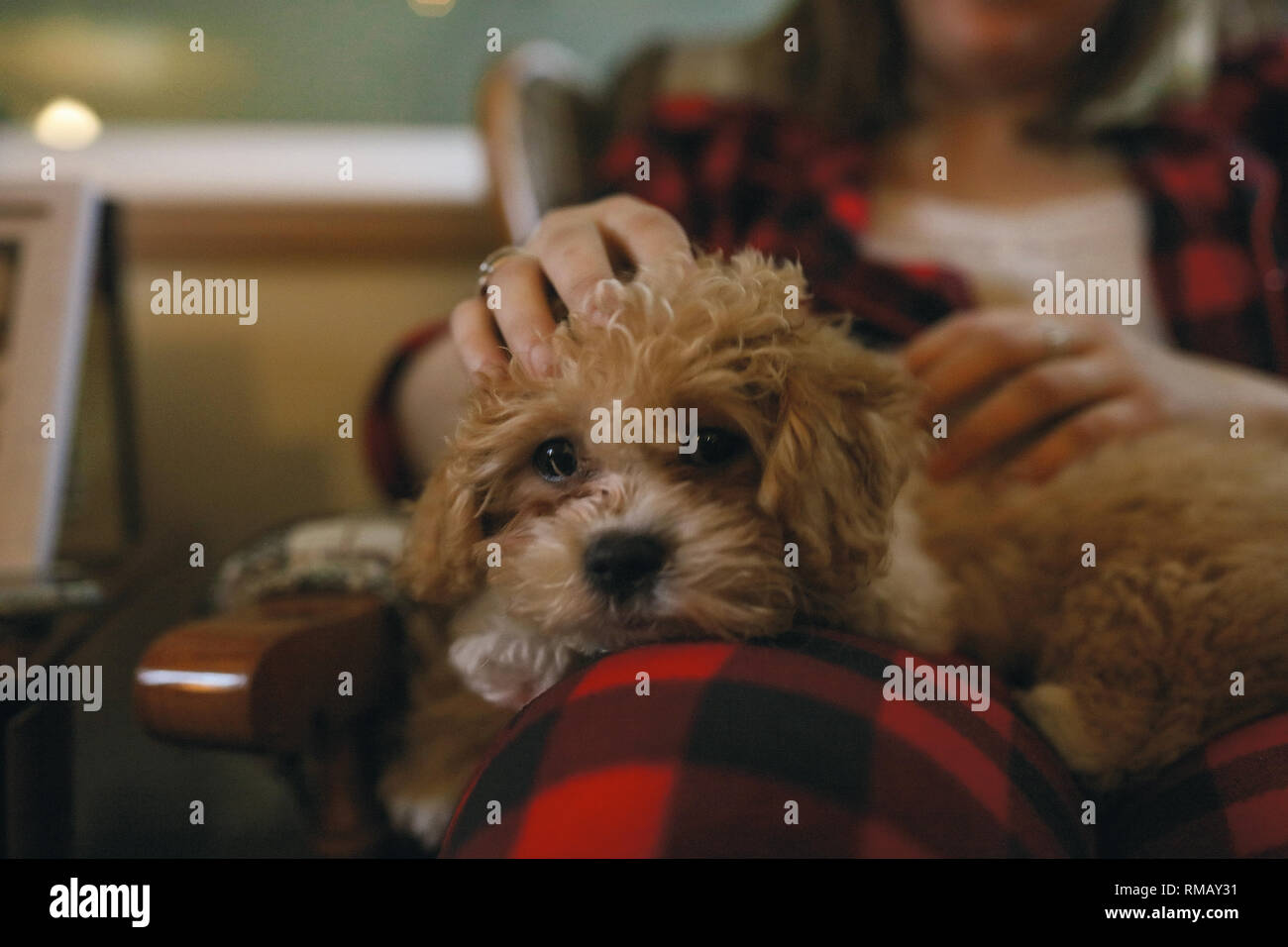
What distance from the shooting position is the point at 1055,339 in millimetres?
1085

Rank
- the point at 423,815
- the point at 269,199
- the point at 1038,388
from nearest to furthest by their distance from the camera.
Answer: the point at 423,815
the point at 1038,388
the point at 269,199

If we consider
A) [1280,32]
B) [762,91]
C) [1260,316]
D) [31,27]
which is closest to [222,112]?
[31,27]

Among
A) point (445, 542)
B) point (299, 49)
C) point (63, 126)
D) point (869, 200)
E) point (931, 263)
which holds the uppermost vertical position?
point (299, 49)

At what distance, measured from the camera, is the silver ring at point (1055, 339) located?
1084mm

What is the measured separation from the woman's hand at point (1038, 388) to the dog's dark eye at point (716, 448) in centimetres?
39

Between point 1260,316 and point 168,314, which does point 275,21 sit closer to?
point 168,314

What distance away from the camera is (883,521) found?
740 mm

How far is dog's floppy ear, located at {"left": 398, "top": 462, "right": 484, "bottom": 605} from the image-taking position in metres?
0.78

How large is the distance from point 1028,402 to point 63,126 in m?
1.97

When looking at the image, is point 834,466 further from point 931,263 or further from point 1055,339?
point 931,263

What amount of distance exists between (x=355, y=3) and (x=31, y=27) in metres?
0.64

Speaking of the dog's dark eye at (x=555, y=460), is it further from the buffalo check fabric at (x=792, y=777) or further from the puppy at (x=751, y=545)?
the buffalo check fabric at (x=792, y=777)

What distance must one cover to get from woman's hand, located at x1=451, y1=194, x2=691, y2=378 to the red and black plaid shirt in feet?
1.43

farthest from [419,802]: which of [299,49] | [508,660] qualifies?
[299,49]
